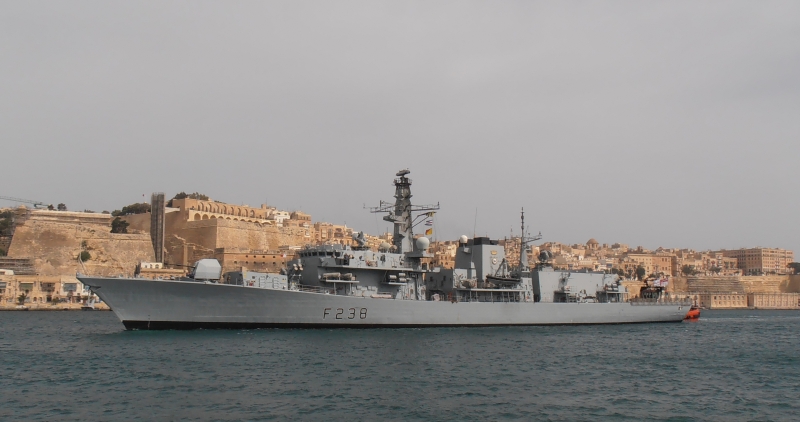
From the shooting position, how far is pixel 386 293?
2631cm

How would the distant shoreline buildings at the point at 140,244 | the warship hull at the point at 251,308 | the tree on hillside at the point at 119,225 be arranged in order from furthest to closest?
1. the tree on hillside at the point at 119,225
2. the distant shoreline buildings at the point at 140,244
3. the warship hull at the point at 251,308

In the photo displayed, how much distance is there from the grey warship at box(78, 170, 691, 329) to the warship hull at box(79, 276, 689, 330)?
1.3 inches

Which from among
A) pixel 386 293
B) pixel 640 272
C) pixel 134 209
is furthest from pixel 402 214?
pixel 640 272

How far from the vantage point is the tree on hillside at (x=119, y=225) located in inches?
2528

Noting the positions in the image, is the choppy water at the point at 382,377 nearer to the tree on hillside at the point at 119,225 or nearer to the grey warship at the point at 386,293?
the grey warship at the point at 386,293

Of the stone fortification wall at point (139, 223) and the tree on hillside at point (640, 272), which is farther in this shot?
the tree on hillside at point (640, 272)

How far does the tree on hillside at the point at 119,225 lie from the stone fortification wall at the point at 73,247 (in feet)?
21.0

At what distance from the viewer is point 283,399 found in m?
13.3

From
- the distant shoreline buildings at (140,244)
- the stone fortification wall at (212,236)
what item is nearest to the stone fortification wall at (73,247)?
the distant shoreline buildings at (140,244)

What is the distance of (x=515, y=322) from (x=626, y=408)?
51.4ft

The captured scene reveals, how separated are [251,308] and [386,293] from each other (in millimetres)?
5431

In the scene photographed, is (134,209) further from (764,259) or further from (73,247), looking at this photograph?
(764,259)

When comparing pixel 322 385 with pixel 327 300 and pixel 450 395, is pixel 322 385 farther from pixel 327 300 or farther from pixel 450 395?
pixel 327 300

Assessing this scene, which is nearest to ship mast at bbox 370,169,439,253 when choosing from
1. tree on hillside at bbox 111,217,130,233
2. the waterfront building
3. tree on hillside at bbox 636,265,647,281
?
tree on hillside at bbox 111,217,130,233
